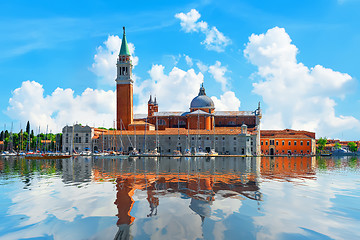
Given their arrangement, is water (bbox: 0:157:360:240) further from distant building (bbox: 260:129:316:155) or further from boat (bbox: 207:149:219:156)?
distant building (bbox: 260:129:316:155)

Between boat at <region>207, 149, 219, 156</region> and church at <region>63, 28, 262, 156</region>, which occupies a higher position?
church at <region>63, 28, 262, 156</region>

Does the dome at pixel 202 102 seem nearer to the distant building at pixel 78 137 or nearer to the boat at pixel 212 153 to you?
the boat at pixel 212 153

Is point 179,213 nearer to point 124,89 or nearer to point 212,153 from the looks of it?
point 212,153

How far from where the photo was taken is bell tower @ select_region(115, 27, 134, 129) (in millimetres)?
77688

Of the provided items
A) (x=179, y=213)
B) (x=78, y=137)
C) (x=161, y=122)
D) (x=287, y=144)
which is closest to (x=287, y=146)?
(x=287, y=144)

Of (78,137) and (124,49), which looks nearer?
(124,49)

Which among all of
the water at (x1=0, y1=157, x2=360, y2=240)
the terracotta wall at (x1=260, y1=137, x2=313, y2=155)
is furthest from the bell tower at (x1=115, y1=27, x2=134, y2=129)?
the water at (x1=0, y1=157, x2=360, y2=240)

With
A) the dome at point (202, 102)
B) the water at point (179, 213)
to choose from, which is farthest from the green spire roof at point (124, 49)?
the water at point (179, 213)

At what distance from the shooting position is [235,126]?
82.5 m

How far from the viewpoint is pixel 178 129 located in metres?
73.0

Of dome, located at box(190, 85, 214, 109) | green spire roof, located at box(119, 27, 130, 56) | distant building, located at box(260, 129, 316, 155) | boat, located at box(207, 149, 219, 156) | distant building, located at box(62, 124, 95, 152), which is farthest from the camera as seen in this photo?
distant building, located at box(260, 129, 316, 155)

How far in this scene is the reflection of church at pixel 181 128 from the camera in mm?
72000

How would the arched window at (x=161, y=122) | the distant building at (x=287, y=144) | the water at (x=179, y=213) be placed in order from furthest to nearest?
the distant building at (x=287, y=144) → the arched window at (x=161, y=122) → the water at (x=179, y=213)

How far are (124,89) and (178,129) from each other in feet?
58.7
